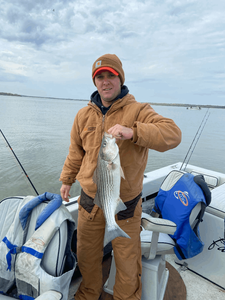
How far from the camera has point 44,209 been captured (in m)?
1.69

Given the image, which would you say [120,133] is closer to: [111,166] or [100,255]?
[111,166]

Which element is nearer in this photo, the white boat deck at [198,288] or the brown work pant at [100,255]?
the brown work pant at [100,255]

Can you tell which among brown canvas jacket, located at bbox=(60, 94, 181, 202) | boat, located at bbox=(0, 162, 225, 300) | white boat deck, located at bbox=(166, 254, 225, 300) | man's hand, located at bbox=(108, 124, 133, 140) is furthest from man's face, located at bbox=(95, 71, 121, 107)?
white boat deck, located at bbox=(166, 254, 225, 300)

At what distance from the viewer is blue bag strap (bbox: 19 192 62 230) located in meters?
1.66

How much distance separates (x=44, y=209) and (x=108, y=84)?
128 cm

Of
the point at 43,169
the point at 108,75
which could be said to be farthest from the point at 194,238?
the point at 43,169

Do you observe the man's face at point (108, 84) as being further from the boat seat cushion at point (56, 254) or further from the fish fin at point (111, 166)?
the boat seat cushion at point (56, 254)

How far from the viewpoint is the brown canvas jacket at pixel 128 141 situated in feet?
4.79

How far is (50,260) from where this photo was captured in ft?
5.06

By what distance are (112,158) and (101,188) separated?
279mm

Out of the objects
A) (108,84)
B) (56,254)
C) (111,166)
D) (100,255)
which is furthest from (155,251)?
(108,84)

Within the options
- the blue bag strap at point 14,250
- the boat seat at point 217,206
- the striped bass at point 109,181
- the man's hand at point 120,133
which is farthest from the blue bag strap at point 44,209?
the boat seat at point 217,206

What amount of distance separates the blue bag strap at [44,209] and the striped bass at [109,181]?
45 centimetres

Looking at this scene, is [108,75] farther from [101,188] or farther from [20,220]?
[20,220]
